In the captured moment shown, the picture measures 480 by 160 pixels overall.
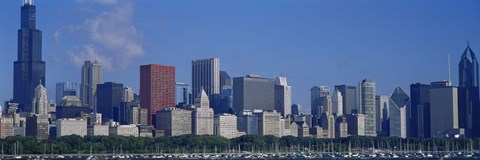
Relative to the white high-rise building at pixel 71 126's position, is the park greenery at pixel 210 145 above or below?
below

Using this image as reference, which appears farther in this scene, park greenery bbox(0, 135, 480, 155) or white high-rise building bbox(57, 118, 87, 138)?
white high-rise building bbox(57, 118, 87, 138)

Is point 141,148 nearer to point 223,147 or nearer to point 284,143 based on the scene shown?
point 223,147

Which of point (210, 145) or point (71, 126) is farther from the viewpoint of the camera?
point (71, 126)

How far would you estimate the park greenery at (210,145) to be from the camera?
130125 millimetres

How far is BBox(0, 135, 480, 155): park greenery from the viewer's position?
130 metres

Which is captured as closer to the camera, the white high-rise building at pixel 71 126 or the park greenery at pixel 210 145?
the park greenery at pixel 210 145

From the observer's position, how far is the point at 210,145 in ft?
473

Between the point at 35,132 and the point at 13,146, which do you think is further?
the point at 35,132

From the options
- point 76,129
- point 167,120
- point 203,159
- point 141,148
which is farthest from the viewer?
point 167,120

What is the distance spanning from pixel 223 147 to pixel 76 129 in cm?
5314

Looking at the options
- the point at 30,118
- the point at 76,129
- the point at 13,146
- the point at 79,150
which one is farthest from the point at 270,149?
the point at 30,118

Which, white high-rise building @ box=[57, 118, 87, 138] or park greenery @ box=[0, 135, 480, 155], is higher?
white high-rise building @ box=[57, 118, 87, 138]

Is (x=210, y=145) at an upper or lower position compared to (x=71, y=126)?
lower

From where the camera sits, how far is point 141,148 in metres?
137
